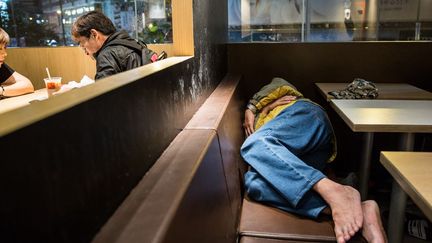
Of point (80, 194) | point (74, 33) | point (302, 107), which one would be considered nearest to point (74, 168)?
point (80, 194)

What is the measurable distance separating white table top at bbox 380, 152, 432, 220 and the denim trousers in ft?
0.97

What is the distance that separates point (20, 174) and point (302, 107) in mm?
1518

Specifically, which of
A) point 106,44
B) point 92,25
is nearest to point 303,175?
point 106,44

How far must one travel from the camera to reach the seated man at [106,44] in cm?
209

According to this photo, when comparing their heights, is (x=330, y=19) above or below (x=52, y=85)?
above

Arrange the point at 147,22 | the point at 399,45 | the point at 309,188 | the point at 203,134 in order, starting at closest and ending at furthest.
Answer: the point at 203,134
the point at 309,188
the point at 399,45
the point at 147,22

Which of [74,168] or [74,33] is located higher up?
[74,33]

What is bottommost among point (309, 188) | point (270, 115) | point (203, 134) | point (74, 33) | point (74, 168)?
point (309, 188)

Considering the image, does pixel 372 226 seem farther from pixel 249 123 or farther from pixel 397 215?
pixel 249 123

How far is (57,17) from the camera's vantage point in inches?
196

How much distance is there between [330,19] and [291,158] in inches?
191

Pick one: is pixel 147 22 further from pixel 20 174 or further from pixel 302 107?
pixel 20 174

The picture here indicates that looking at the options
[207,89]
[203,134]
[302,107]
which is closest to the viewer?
[203,134]

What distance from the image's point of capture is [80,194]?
25.3 inches
